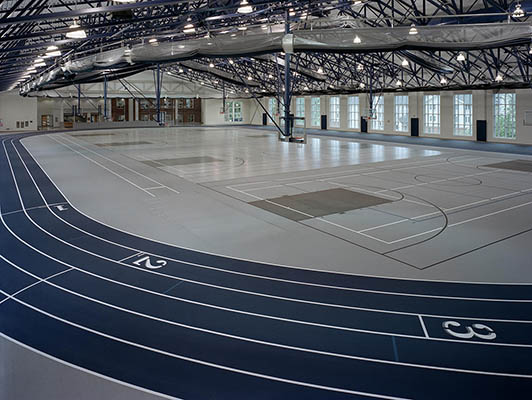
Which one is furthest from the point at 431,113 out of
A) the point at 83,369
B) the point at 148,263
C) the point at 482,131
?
the point at 83,369

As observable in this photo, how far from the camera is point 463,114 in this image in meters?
43.5

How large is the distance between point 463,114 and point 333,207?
3435 cm

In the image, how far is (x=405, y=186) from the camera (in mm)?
18469

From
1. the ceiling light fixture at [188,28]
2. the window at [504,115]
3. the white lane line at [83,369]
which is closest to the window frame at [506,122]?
the window at [504,115]

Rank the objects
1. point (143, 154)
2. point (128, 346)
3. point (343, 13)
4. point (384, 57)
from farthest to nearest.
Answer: point (384, 57) → point (143, 154) → point (343, 13) → point (128, 346)

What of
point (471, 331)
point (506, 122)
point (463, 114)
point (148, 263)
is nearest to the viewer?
point (471, 331)

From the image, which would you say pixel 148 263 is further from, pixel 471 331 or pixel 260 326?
pixel 471 331

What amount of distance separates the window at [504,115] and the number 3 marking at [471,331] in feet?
124

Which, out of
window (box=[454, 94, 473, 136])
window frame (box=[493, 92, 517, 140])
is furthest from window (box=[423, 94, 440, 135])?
window frame (box=[493, 92, 517, 140])

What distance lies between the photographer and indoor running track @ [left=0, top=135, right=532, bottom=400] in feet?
17.9

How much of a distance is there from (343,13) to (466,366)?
90.5 feet

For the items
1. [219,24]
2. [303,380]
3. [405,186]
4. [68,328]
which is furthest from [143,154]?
[303,380]

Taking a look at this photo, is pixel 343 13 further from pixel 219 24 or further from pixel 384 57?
pixel 384 57

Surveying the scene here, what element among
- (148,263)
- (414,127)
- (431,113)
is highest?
(431,113)
